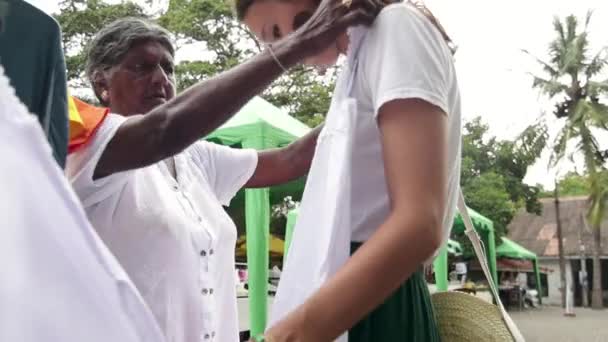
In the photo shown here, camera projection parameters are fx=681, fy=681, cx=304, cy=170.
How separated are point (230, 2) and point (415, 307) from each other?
79 centimetres

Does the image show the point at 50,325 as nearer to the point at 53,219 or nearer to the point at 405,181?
the point at 53,219

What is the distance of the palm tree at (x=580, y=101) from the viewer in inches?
854

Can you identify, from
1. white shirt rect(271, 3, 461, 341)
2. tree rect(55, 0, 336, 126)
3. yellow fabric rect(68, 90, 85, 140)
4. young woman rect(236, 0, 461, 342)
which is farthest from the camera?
tree rect(55, 0, 336, 126)

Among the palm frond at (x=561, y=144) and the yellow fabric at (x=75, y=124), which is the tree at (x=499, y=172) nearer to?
the palm frond at (x=561, y=144)

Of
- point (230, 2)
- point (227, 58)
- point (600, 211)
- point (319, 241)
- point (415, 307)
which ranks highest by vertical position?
point (227, 58)

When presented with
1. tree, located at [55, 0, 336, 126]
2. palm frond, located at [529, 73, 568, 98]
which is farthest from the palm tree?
tree, located at [55, 0, 336, 126]

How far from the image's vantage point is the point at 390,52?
967 mm

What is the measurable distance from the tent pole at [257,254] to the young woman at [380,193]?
3.64 m

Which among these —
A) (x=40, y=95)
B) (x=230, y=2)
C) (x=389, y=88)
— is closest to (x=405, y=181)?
(x=389, y=88)

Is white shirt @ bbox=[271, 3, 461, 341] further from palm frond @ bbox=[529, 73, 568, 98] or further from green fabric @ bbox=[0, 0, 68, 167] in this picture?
palm frond @ bbox=[529, 73, 568, 98]

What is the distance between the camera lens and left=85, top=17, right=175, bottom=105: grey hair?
2023 millimetres

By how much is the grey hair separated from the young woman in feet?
3.52

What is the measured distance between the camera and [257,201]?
15.9 ft

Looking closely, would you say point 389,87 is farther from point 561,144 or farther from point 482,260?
point 561,144
